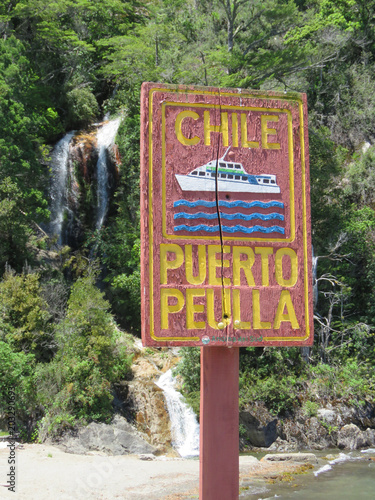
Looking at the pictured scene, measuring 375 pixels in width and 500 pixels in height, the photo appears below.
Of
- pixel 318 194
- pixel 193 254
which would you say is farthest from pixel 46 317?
pixel 193 254

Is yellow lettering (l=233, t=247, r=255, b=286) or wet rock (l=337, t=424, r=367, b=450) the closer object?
yellow lettering (l=233, t=247, r=255, b=286)

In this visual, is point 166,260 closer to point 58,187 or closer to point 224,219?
point 224,219

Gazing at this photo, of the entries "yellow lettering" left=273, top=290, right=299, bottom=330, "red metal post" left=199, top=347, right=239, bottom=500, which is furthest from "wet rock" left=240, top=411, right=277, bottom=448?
"yellow lettering" left=273, top=290, right=299, bottom=330

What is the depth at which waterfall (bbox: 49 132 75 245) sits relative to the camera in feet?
84.2

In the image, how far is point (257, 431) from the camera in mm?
19844

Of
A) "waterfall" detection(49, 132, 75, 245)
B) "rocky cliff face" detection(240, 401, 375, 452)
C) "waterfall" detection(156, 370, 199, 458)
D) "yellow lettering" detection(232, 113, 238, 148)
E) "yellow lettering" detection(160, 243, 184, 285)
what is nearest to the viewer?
"yellow lettering" detection(160, 243, 184, 285)

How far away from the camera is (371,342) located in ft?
77.9

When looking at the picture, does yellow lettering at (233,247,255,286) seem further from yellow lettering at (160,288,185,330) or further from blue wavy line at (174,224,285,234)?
yellow lettering at (160,288,185,330)

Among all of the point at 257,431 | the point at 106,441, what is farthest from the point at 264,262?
the point at 257,431

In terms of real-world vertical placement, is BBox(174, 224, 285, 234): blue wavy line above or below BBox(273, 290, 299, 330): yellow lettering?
above

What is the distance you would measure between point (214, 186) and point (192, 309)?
1.20m

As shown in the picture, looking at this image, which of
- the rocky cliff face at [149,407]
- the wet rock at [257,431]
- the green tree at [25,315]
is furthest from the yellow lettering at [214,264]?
the wet rock at [257,431]

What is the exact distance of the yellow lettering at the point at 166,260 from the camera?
619cm

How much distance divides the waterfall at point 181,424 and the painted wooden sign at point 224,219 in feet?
42.7
